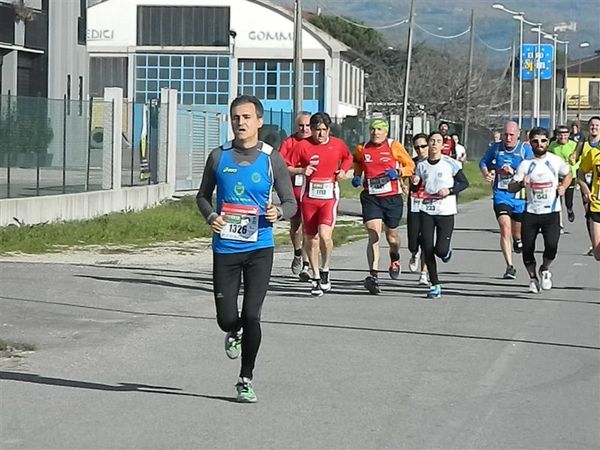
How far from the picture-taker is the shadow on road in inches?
340

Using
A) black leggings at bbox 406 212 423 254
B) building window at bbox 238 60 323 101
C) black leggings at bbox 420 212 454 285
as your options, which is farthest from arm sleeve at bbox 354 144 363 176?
building window at bbox 238 60 323 101

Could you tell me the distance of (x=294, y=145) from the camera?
48.0 feet

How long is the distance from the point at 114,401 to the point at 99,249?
11.3 metres

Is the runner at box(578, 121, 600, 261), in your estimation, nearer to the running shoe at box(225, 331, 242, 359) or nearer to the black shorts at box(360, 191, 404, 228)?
the black shorts at box(360, 191, 404, 228)

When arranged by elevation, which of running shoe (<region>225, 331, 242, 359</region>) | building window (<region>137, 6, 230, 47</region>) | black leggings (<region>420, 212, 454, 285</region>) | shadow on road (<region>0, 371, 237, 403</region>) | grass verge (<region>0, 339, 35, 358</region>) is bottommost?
shadow on road (<region>0, 371, 237, 403</region>)

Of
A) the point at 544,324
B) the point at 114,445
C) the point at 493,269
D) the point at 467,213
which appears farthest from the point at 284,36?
the point at 114,445

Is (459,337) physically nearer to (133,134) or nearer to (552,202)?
(552,202)

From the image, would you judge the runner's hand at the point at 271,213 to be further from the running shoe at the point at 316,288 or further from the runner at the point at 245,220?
the running shoe at the point at 316,288

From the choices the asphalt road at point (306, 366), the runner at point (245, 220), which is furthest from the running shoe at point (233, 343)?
the asphalt road at point (306, 366)

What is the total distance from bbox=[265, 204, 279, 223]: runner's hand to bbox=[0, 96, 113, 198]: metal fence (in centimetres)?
1332

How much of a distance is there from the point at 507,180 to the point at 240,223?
8200 millimetres

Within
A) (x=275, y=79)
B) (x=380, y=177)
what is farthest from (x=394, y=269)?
(x=275, y=79)

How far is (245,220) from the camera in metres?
8.38

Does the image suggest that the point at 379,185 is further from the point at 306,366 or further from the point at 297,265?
the point at 306,366
